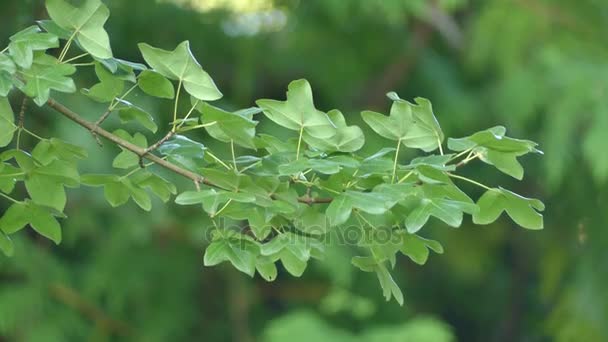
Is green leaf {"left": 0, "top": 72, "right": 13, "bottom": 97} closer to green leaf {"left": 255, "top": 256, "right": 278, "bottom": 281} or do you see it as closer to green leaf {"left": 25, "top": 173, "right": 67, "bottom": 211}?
green leaf {"left": 25, "top": 173, "right": 67, "bottom": 211}

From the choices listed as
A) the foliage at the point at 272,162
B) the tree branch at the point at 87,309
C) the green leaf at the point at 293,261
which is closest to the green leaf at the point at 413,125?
the foliage at the point at 272,162

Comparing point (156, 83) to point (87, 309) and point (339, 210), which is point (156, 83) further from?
point (87, 309)

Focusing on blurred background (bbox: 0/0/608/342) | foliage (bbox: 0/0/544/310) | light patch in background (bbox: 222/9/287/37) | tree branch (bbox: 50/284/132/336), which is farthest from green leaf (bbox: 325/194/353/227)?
light patch in background (bbox: 222/9/287/37)

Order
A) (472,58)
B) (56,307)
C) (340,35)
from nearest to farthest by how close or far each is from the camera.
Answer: (56,307), (472,58), (340,35)

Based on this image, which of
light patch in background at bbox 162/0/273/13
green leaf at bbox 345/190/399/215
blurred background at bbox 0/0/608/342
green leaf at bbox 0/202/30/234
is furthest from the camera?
light patch in background at bbox 162/0/273/13

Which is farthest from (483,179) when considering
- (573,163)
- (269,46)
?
(269,46)

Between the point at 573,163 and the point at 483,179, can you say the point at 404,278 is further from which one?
the point at 573,163
